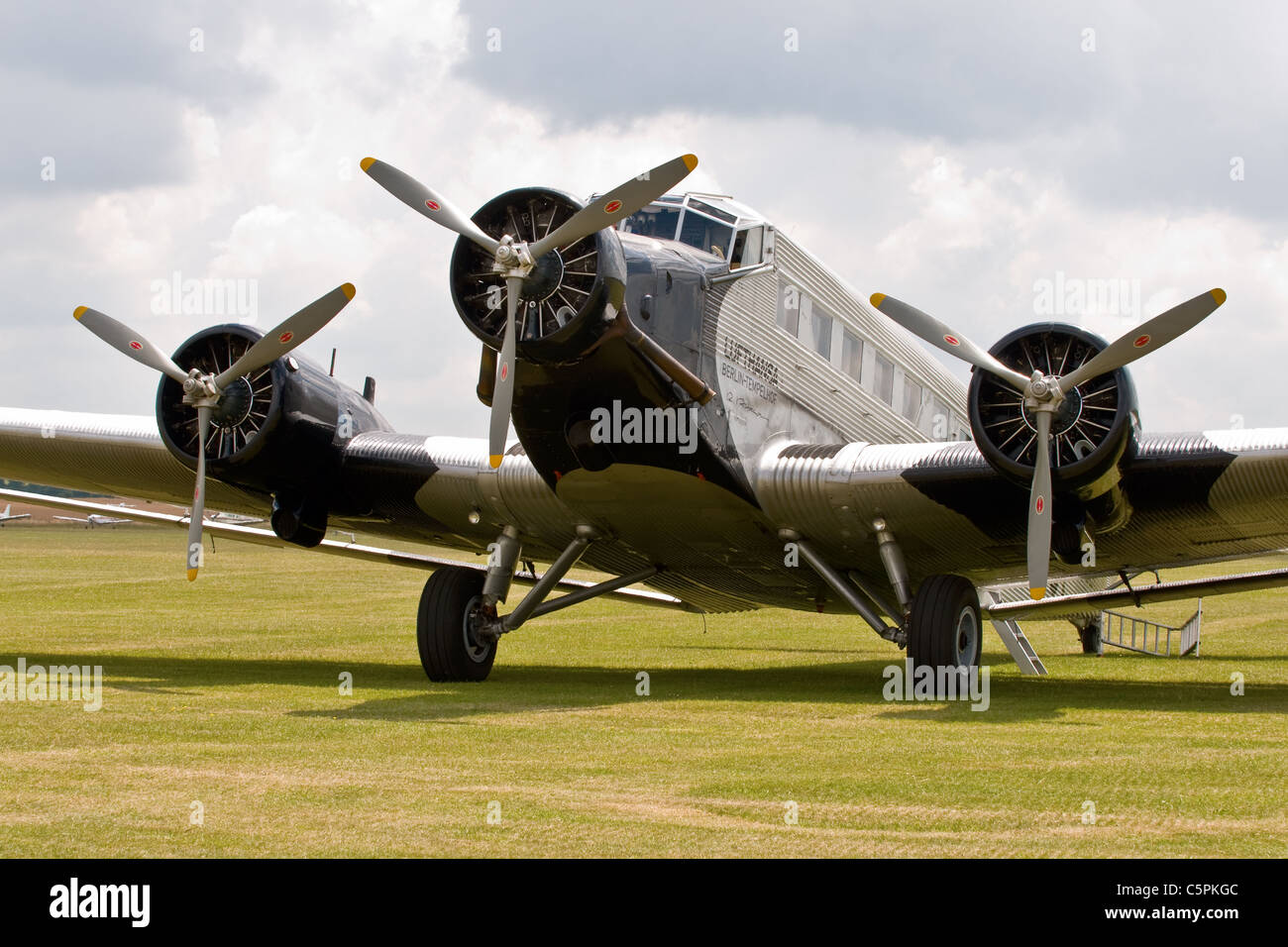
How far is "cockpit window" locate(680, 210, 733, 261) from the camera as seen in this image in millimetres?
15109

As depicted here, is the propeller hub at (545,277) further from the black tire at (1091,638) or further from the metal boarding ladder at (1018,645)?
the black tire at (1091,638)

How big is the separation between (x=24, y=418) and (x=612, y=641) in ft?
36.2

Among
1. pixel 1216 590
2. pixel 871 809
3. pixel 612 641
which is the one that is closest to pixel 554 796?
pixel 871 809

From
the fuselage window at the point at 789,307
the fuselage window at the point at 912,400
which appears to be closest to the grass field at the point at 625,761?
the fuselage window at the point at 912,400

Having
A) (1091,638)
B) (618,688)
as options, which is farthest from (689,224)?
(1091,638)

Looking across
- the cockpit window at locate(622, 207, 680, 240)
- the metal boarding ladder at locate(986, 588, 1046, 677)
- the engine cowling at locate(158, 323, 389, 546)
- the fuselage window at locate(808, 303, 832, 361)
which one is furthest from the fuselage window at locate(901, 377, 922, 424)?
the engine cowling at locate(158, 323, 389, 546)

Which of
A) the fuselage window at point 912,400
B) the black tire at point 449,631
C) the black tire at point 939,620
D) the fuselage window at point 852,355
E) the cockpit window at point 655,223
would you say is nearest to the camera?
the black tire at point 939,620

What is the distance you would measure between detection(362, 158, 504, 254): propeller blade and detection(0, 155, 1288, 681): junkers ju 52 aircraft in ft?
0.10

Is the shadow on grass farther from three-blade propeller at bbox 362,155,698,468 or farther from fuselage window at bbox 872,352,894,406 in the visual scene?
fuselage window at bbox 872,352,894,406

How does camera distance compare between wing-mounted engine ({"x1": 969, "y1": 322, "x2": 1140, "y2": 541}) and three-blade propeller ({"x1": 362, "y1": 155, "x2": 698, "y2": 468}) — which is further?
wing-mounted engine ({"x1": 969, "y1": 322, "x2": 1140, "y2": 541})

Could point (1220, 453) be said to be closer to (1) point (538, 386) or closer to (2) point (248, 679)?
(1) point (538, 386)

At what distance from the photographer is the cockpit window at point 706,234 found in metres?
15.1

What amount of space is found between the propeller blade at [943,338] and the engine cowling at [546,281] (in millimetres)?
2997

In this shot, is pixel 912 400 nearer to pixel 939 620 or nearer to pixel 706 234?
pixel 706 234
